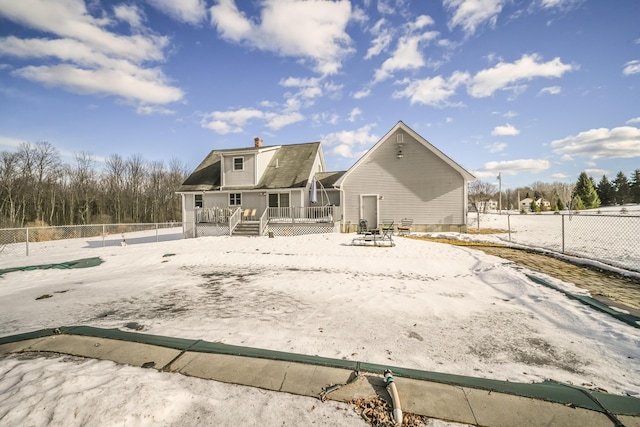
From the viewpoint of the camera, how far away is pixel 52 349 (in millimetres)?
3535

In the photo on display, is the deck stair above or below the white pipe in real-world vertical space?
above

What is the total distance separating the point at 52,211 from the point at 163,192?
660 inches

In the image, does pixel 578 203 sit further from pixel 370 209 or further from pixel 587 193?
pixel 370 209

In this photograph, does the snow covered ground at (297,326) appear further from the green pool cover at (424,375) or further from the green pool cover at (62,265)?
the green pool cover at (62,265)

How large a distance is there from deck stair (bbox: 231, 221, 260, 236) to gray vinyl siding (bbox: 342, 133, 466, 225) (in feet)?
22.2

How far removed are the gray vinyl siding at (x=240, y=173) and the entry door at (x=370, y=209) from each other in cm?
907

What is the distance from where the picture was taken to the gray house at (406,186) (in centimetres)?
1877

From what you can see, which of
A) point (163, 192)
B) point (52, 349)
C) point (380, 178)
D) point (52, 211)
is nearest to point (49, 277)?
point (52, 349)

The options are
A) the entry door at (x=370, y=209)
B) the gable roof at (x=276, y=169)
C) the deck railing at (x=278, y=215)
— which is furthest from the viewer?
the gable roof at (x=276, y=169)

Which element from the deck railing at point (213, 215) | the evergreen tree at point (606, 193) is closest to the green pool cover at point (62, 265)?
the deck railing at point (213, 215)

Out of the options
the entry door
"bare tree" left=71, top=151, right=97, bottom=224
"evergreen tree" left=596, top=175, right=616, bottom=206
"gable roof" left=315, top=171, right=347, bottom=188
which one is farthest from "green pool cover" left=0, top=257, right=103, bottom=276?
"evergreen tree" left=596, top=175, right=616, bottom=206

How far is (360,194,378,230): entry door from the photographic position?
20.2 metres

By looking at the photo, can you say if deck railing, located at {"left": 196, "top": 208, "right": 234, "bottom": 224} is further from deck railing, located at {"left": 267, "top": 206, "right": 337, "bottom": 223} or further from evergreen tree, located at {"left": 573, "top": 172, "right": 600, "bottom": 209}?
evergreen tree, located at {"left": 573, "top": 172, "right": 600, "bottom": 209}

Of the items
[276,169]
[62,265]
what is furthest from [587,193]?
[62,265]
